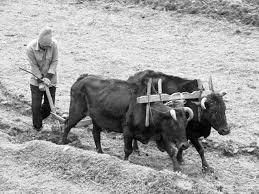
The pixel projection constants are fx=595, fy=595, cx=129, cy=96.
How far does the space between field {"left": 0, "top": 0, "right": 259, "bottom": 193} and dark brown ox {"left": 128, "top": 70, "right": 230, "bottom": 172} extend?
20.4 inches

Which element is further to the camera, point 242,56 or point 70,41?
point 70,41

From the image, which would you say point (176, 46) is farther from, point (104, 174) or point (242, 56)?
point (104, 174)

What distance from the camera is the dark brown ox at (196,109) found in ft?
32.1

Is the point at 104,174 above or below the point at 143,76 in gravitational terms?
below

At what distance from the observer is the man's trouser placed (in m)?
11.2

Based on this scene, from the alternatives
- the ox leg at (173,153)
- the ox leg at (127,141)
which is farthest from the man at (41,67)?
the ox leg at (173,153)

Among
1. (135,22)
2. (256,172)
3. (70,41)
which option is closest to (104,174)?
(256,172)

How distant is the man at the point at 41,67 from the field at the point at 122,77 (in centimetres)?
49

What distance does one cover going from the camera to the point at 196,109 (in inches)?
392

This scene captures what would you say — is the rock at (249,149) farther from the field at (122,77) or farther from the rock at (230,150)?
the rock at (230,150)

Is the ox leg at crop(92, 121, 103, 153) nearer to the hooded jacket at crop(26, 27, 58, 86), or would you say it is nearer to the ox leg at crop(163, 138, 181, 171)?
the hooded jacket at crop(26, 27, 58, 86)

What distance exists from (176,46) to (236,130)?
5473mm

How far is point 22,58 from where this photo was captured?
15914mm

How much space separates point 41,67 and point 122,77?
359 centimetres
